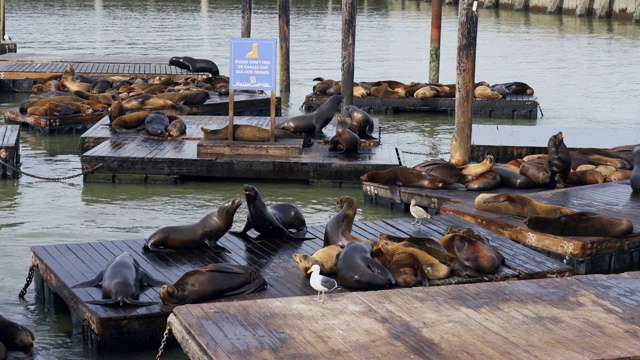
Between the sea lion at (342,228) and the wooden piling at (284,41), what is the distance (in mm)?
11299

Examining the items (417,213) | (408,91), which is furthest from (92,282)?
(408,91)

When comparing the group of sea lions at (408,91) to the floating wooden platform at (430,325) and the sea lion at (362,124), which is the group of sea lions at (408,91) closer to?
the sea lion at (362,124)

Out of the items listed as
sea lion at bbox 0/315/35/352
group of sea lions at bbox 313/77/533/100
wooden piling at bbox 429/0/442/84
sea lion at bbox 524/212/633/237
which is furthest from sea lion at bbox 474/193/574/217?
wooden piling at bbox 429/0/442/84

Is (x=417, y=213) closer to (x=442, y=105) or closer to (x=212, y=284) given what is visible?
(x=212, y=284)

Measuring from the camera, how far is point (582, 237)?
792cm

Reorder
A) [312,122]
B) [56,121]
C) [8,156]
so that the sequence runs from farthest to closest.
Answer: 1. [56,121]
2. [312,122]
3. [8,156]

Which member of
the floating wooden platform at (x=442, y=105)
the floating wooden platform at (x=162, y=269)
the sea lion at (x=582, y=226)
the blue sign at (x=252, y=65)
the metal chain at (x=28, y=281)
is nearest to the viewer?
the floating wooden platform at (x=162, y=269)

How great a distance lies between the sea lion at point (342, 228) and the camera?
24.3 feet

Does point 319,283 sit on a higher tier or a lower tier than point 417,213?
higher

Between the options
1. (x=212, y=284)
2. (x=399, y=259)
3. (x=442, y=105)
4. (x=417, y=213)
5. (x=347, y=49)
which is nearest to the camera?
(x=212, y=284)

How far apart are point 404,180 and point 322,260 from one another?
3261mm

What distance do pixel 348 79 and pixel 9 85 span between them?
649 cm

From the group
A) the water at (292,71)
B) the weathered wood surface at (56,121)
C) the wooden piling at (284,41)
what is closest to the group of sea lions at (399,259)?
the water at (292,71)

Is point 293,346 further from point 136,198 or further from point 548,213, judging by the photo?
point 136,198
